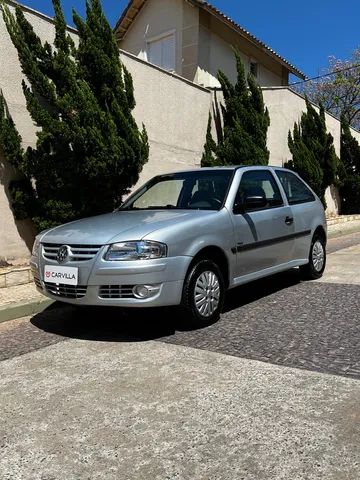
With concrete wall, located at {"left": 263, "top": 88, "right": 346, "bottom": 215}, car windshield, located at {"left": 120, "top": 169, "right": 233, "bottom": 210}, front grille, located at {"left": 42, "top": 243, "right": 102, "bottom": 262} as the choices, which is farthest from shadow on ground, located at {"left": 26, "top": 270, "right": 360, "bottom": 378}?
concrete wall, located at {"left": 263, "top": 88, "right": 346, "bottom": 215}

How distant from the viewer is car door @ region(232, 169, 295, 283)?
5.54 metres

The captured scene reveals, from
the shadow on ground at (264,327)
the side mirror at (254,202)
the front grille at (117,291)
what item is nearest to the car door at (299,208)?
the shadow on ground at (264,327)

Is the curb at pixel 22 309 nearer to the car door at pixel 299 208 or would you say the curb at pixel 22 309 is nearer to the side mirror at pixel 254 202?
the side mirror at pixel 254 202

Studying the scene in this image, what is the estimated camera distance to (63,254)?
481 centimetres

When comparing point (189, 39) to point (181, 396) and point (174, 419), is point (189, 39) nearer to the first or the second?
point (181, 396)

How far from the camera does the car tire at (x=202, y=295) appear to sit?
15.8 ft

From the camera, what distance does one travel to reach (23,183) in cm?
793

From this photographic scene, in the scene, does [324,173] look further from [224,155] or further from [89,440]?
[89,440]

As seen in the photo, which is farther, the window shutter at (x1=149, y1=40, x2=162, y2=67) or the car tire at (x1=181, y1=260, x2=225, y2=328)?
the window shutter at (x1=149, y1=40, x2=162, y2=67)

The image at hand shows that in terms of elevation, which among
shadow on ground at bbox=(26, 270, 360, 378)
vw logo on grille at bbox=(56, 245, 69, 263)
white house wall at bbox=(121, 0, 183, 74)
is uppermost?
white house wall at bbox=(121, 0, 183, 74)

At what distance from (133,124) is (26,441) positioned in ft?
20.4

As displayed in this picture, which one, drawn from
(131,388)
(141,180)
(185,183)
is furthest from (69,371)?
(141,180)

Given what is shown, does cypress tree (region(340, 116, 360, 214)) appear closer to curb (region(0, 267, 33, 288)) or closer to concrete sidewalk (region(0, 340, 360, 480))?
curb (region(0, 267, 33, 288))

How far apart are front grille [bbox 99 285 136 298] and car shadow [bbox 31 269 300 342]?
0.20 meters
